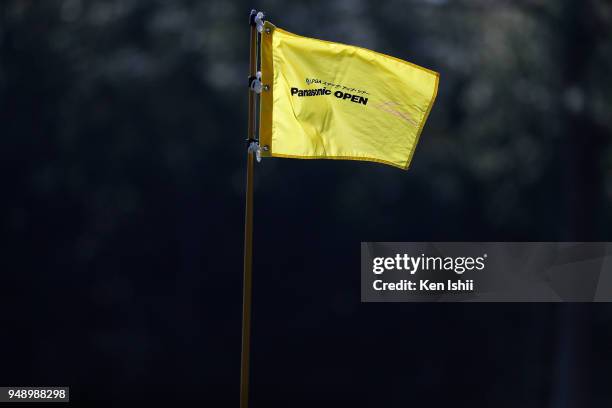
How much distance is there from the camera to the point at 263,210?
1916 centimetres

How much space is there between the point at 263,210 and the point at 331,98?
1094 cm

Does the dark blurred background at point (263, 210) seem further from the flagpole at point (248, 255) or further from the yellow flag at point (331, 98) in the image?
the flagpole at point (248, 255)

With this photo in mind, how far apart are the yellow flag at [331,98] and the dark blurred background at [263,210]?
935 centimetres

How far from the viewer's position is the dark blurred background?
17.9 metres

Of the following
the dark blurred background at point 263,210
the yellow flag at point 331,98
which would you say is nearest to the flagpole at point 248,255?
the yellow flag at point 331,98

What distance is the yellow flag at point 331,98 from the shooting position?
26.9 ft

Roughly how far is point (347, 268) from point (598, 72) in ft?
17.9

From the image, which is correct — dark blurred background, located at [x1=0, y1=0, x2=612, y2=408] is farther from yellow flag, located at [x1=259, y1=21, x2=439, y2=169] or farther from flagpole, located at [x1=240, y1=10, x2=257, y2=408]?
flagpole, located at [x1=240, y1=10, x2=257, y2=408]

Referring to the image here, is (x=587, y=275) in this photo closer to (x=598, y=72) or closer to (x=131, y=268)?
(x=598, y=72)

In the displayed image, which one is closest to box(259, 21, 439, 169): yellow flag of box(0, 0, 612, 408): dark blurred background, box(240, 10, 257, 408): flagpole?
box(240, 10, 257, 408): flagpole

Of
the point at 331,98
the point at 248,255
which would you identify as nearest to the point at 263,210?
the point at 331,98

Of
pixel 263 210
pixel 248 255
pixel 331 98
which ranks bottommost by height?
pixel 248 255

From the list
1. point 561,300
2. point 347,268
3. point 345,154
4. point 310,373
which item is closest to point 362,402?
point 310,373

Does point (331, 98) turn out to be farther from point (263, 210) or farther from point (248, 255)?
point (263, 210)
